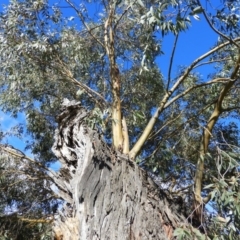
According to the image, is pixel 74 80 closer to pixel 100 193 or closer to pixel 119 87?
pixel 119 87

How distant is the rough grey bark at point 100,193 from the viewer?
13.7 ft

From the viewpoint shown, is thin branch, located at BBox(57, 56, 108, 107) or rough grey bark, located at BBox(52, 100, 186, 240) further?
thin branch, located at BBox(57, 56, 108, 107)

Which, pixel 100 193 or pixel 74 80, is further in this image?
pixel 74 80

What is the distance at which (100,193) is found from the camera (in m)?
4.28

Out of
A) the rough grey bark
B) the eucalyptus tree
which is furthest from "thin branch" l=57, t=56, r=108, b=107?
the rough grey bark

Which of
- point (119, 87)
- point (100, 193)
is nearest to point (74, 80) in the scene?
point (119, 87)

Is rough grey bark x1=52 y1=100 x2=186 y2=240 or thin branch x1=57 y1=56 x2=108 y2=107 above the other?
thin branch x1=57 y1=56 x2=108 y2=107

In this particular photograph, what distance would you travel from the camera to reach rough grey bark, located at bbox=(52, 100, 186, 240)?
416cm

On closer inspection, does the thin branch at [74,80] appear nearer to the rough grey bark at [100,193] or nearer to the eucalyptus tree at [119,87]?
the eucalyptus tree at [119,87]

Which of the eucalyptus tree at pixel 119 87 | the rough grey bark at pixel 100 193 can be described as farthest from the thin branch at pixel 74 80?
the rough grey bark at pixel 100 193

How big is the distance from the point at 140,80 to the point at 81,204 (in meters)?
4.01

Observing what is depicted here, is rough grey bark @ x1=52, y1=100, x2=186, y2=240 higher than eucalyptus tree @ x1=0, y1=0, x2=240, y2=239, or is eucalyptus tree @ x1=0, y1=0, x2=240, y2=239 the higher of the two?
eucalyptus tree @ x1=0, y1=0, x2=240, y2=239

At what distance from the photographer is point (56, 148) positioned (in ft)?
15.3

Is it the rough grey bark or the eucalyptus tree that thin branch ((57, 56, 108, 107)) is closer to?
the eucalyptus tree
